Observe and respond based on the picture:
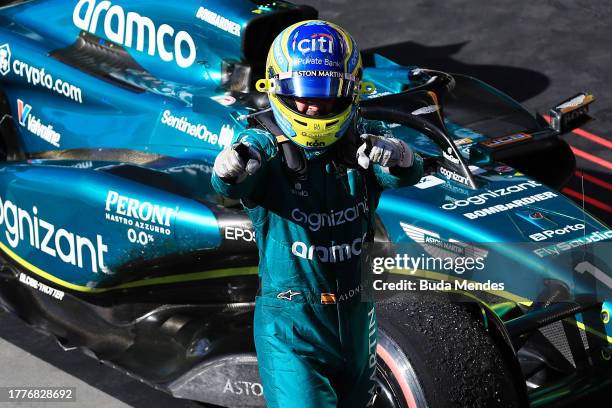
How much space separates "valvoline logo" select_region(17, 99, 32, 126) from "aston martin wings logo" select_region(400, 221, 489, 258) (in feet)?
9.24

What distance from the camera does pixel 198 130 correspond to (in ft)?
21.1

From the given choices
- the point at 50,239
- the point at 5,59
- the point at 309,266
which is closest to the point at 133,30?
the point at 5,59

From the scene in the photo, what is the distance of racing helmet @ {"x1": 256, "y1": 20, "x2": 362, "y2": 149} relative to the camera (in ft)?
13.5

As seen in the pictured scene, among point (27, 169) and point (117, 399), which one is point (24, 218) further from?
point (117, 399)

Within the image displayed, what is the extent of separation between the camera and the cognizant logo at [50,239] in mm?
6047

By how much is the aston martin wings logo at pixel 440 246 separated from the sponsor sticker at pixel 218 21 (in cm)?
193

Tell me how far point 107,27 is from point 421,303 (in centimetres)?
331

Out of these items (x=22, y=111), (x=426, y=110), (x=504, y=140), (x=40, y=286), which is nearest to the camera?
(x=40, y=286)

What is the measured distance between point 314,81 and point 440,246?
179 cm

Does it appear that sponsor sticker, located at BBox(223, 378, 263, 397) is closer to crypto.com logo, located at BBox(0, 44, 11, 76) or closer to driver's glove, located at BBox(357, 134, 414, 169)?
driver's glove, located at BBox(357, 134, 414, 169)

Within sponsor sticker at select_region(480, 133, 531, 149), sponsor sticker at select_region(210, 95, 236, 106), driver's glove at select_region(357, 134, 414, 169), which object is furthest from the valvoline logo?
driver's glove at select_region(357, 134, 414, 169)

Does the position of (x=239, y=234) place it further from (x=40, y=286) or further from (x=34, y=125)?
(x=34, y=125)

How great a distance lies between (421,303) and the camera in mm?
4969

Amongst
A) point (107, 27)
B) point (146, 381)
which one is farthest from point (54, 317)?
point (107, 27)
